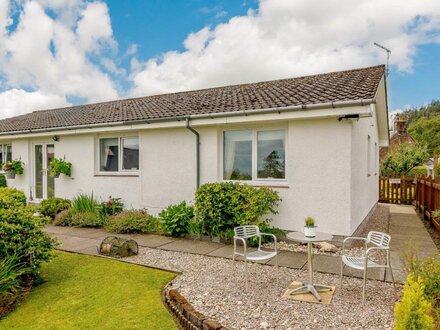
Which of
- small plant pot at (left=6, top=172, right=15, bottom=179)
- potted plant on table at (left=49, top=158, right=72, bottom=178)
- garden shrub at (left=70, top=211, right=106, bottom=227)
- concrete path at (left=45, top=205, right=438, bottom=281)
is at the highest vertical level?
potted plant on table at (left=49, top=158, right=72, bottom=178)

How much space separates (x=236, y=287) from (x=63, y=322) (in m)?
2.73

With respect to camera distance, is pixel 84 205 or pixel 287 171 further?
pixel 84 205

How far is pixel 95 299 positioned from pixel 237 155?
6.03 m

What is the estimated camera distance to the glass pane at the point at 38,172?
15117mm

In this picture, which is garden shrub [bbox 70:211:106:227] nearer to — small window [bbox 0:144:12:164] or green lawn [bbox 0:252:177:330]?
green lawn [bbox 0:252:177:330]

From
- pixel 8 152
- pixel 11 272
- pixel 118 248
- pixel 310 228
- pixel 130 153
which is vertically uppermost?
pixel 8 152

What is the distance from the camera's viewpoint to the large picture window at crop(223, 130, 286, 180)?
944 centimetres

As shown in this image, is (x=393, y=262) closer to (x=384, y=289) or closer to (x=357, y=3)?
(x=384, y=289)

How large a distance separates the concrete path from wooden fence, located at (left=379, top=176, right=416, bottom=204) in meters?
7.70

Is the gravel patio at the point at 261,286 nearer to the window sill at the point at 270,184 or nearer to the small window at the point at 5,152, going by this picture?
the window sill at the point at 270,184

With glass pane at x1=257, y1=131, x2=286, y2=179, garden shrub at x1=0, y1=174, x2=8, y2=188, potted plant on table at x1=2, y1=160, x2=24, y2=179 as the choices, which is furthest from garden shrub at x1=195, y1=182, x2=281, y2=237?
garden shrub at x1=0, y1=174, x2=8, y2=188

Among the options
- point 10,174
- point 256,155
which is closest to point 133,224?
point 256,155

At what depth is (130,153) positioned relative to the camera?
1248 centimetres

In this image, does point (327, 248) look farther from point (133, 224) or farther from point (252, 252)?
point (133, 224)
